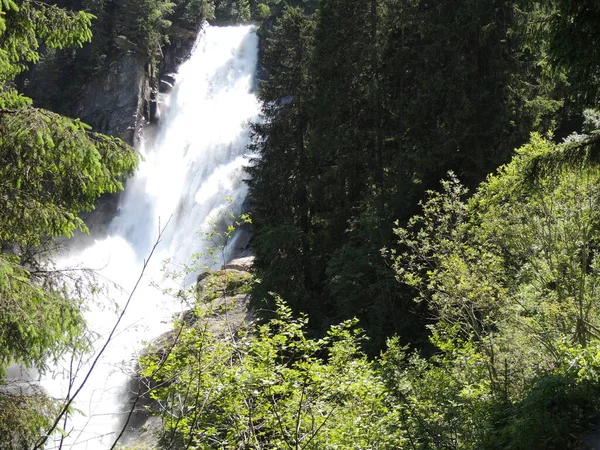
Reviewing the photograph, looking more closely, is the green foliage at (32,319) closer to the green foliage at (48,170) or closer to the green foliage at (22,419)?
the green foliage at (22,419)

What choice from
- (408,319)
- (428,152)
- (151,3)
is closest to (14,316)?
(408,319)

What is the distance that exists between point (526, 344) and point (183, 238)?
26084 millimetres

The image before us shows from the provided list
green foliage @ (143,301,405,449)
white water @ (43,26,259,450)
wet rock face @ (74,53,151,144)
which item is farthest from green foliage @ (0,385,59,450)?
wet rock face @ (74,53,151,144)

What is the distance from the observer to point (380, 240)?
15.2m

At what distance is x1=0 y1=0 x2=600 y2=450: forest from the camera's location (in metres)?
5.23

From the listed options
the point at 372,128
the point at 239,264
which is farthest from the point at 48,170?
the point at 239,264

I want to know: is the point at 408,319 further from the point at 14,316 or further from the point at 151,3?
the point at 151,3

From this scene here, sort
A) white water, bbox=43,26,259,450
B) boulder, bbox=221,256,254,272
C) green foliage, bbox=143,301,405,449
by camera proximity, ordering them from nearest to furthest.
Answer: green foliage, bbox=143,301,405,449
boulder, bbox=221,256,254,272
white water, bbox=43,26,259,450

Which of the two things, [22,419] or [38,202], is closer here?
[22,419]

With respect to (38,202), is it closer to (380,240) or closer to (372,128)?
(380,240)

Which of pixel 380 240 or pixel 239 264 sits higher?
pixel 239 264

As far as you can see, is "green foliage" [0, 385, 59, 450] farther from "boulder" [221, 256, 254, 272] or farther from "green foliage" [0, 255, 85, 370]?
"boulder" [221, 256, 254, 272]

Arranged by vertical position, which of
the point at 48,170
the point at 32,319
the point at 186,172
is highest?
the point at 186,172

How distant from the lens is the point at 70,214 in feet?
17.8
